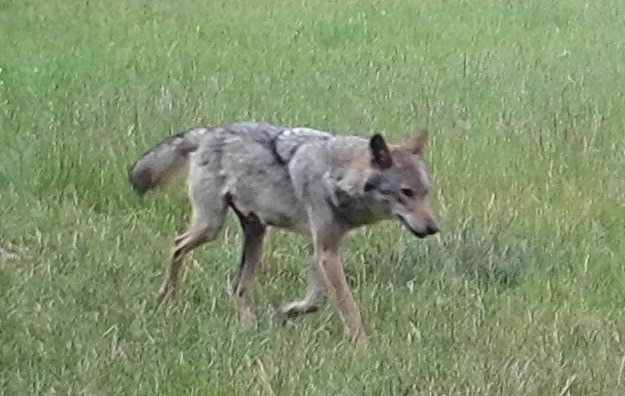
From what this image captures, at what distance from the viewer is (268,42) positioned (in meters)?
13.3

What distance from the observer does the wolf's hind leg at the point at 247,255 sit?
6393 millimetres

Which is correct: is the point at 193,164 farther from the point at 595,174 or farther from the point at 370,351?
the point at 595,174

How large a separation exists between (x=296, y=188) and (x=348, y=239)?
3.44ft

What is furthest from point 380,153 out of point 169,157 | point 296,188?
point 169,157

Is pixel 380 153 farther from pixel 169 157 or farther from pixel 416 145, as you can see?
pixel 169 157

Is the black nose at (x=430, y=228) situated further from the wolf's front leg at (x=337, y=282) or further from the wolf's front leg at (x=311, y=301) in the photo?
the wolf's front leg at (x=311, y=301)

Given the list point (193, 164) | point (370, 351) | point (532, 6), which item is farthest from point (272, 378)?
point (532, 6)

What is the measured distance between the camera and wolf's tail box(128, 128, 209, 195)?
6591 mm

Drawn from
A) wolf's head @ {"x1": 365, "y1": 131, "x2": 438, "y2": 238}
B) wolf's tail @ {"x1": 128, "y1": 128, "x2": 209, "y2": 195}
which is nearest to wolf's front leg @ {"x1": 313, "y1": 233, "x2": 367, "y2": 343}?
wolf's head @ {"x1": 365, "y1": 131, "x2": 438, "y2": 238}

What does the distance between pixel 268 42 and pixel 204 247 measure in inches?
251

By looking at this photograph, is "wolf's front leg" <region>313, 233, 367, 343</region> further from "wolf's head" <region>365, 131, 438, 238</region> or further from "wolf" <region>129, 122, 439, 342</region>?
"wolf's head" <region>365, 131, 438, 238</region>

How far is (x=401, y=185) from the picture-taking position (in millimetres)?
5734

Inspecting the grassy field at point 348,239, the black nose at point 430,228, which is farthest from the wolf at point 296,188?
the grassy field at point 348,239

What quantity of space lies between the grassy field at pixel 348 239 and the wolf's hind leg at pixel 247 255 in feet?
0.27
